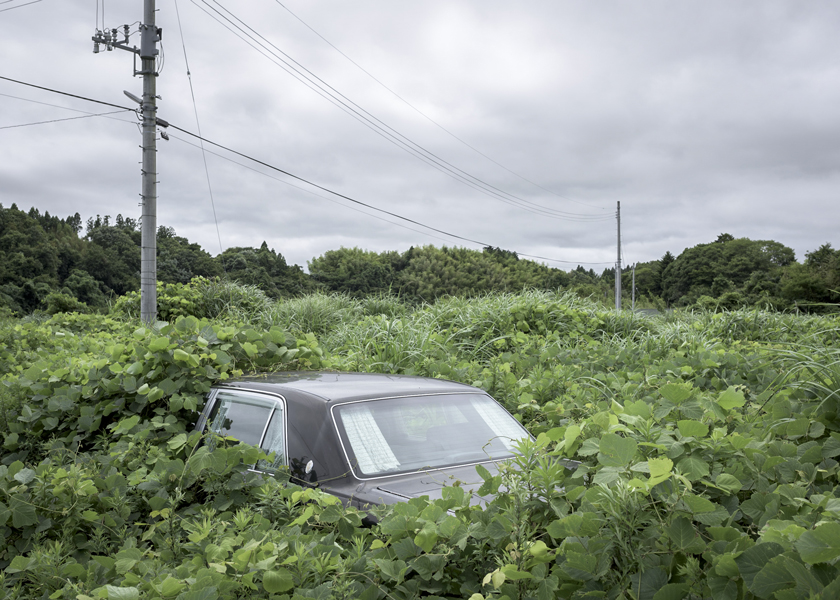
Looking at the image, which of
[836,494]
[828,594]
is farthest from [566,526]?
[836,494]

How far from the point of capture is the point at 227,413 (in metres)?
4.08

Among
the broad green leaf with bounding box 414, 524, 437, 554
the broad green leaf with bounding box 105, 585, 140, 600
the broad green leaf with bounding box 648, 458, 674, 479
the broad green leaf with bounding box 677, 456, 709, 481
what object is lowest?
the broad green leaf with bounding box 105, 585, 140, 600

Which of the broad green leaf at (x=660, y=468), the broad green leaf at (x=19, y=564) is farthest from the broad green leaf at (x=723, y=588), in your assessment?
the broad green leaf at (x=19, y=564)

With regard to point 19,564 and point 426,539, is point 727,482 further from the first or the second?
point 19,564

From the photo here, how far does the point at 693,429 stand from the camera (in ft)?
5.98

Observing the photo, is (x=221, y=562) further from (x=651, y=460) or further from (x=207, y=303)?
(x=207, y=303)

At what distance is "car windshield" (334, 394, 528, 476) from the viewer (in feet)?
10.3

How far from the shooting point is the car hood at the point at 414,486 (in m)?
2.69

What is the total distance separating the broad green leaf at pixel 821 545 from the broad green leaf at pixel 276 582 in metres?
1.43

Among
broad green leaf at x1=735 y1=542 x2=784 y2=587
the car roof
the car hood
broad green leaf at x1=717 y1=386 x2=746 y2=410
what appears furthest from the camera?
the car roof

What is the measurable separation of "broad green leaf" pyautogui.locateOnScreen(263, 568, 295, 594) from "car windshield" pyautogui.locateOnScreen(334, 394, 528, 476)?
3.73 ft

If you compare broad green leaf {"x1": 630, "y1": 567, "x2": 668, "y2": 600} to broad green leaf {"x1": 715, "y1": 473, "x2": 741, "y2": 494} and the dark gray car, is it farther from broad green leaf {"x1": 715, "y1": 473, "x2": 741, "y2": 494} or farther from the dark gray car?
the dark gray car

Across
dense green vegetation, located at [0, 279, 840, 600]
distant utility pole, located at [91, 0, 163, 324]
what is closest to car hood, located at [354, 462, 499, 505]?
dense green vegetation, located at [0, 279, 840, 600]

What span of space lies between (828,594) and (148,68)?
15.0 metres
